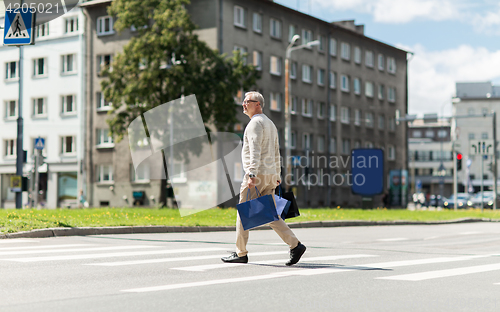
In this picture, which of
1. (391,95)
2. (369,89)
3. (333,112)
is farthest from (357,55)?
(391,95)

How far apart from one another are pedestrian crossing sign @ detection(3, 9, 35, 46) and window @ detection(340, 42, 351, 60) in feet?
151

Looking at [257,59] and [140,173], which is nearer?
[140,173]

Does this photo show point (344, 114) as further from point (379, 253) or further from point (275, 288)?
point (275, 288)

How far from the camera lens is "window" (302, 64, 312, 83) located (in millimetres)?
55188

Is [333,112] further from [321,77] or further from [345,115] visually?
[321,77]

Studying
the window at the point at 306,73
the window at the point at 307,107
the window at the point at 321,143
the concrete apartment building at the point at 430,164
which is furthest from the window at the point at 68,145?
the concrete apartment building at the point at 430,164

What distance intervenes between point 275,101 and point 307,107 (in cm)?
509

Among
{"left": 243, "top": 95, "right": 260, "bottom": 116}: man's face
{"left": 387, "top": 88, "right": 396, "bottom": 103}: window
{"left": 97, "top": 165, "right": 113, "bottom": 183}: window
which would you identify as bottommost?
{"left": 97, "top": 165, "right": 113, "bottom": 183}: window

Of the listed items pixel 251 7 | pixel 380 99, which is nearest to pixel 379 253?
pixel 251 7

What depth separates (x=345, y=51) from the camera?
60.4 m

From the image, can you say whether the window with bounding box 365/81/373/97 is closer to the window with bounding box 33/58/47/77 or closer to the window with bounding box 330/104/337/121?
the window with bounding box 330/104/337/121

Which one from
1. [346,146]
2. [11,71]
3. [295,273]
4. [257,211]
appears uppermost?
[11,71]

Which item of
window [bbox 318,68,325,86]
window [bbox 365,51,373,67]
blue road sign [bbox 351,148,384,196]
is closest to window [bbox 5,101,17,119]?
window [bbox 318,68,325,86]

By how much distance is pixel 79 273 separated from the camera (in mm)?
7641
